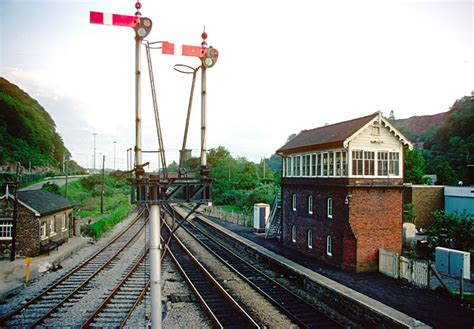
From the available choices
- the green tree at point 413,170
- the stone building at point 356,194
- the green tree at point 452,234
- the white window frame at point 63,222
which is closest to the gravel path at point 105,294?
the white window frame at point 63,222

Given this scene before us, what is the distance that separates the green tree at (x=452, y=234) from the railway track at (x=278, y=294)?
38.8ft

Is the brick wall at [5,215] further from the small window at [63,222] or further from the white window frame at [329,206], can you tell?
the white window frame at [329,206]

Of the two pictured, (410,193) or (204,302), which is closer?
(204,302)

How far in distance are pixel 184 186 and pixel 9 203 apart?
57.5ft

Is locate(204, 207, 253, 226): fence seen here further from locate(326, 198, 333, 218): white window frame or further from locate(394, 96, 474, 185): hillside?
locate(394, 96, 474, 185): hillside

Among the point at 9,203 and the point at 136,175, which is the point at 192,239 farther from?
the point at 136,175

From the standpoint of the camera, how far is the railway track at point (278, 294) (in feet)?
41.0

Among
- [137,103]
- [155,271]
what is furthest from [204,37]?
[155,271]

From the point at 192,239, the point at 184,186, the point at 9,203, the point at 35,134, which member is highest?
the point at 35,134

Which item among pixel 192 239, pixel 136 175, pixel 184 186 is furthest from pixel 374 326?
pixel 192 239

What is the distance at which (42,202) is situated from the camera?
23.9 meters

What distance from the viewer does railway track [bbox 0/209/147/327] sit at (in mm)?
11867

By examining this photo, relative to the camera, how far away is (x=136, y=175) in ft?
27.2

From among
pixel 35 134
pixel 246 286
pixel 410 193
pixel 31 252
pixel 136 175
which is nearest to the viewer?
pixel 136 175
